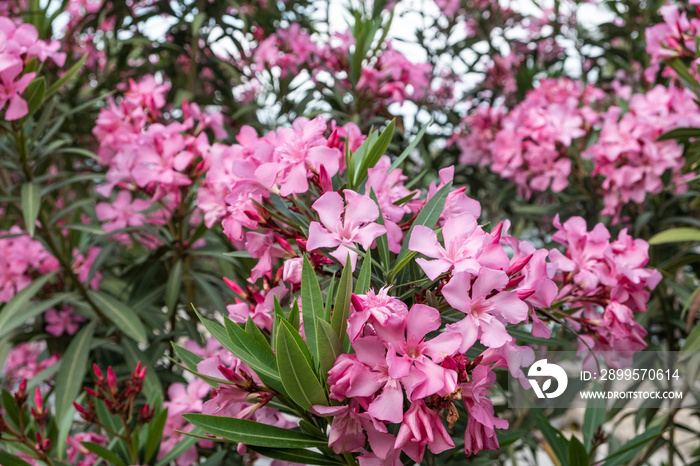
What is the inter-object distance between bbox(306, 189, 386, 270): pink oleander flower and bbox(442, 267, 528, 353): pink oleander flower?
0.40 ft

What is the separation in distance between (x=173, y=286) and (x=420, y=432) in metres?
0.96

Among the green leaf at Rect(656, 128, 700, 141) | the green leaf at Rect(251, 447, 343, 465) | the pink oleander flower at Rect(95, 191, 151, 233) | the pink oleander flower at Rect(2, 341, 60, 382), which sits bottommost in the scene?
the pink oleander flower at Rect(2, 341, 60, 382)

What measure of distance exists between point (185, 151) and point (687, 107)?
4.44 ft

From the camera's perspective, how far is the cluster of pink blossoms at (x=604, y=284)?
2.96 ft

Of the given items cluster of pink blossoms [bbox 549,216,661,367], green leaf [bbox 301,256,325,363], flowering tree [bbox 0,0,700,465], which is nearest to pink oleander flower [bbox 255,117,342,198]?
flowering tree [bbox 0,0,700,465]

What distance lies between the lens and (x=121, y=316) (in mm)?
1330

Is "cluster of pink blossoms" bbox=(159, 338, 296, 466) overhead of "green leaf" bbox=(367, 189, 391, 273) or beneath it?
beneath

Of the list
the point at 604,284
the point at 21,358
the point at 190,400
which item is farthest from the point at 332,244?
the point at 21,358

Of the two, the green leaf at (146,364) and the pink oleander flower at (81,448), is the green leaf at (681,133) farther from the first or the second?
the pink oleander flower at (81,448)

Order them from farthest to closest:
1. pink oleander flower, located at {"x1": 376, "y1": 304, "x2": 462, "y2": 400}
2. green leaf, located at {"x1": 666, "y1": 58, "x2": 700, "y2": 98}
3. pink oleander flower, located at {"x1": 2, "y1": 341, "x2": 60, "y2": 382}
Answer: pink oleander flower, located at {"x1": 2, "y1": 341, "x2": 60, "y2": 382} → green leaf, located at {"x1": 666, "y1": 58, "x2": 700, "y2": 98} → pink oleander flower, located at {"x1": 376, "y1": 304, "x2": 462, "y2": 400}

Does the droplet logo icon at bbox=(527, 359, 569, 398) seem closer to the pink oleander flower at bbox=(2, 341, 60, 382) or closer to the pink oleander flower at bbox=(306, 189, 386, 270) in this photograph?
the pink oleander flower at bbox=(306, 189, 386, 270)

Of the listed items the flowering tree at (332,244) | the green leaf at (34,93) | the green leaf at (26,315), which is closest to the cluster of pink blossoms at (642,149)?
the flowering tree at (332,244)

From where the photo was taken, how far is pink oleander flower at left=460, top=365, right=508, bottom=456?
604 mm

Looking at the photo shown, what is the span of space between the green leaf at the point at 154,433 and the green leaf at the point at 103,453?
0.04 metres
